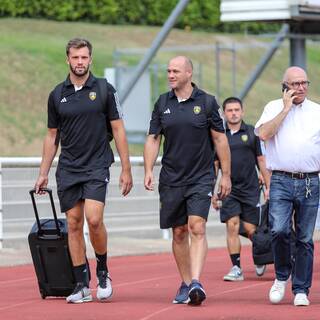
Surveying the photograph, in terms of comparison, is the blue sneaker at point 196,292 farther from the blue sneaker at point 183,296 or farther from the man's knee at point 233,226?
the man's knee at point 233,226

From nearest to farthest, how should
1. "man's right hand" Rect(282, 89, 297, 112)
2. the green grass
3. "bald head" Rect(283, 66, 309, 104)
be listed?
"man's right hand" Rect(282, 89, 297, 112) < "bald head" Rect(283, 66, 309, 104) < the green grass

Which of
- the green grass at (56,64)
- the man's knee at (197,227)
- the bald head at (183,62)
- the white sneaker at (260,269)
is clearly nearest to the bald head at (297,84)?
the bald head at (183,62)

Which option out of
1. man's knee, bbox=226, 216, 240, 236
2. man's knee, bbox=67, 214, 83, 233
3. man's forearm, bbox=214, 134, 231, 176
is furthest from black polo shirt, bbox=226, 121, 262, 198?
man's knee, bbox=67, 214, 83, 233

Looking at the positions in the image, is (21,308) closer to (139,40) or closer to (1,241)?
(1,241)

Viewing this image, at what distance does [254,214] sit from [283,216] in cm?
374

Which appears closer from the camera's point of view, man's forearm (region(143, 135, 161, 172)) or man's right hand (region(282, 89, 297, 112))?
man's right hand (region(282, 89, 297, 112))

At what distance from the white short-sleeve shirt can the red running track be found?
3.89 feet

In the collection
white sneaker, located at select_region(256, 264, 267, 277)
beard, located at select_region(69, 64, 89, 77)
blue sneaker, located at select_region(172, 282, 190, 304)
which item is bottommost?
white sneaker, located at select_region(256, 264, 267, 277)

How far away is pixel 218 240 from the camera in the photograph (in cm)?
2180

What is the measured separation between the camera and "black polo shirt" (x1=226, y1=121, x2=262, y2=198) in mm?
15289

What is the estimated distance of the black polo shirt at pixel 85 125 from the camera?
12.0 meters

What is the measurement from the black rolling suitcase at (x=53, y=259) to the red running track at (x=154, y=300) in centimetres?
13

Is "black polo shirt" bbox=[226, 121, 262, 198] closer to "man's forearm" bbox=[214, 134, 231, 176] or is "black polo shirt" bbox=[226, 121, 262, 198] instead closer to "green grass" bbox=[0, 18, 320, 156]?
"man's forearm" bbox=[214, 134, 231, 176]

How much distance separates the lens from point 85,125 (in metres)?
12.0
